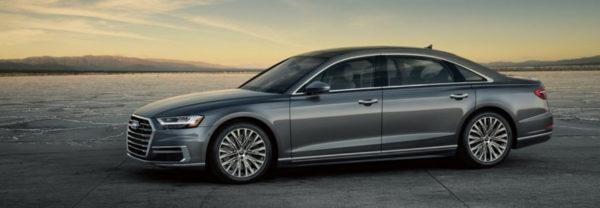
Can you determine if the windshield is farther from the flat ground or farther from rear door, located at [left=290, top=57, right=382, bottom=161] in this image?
the flat ground

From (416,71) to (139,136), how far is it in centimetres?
339

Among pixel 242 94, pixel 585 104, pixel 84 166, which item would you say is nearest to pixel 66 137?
pixel 84 166

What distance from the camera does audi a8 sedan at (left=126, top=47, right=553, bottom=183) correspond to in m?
8.07

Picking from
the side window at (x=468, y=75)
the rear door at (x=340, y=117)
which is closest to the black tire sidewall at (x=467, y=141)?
the side window at (x=468, y=75)

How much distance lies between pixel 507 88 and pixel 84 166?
556 centimetres

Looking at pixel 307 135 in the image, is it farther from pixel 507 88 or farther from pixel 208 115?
pixel 507 88

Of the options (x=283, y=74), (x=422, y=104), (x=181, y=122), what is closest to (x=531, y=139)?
(x=422, y=104)

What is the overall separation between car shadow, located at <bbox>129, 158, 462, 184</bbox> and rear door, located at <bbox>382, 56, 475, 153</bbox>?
0.55 m

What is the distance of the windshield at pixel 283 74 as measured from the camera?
8.59 m

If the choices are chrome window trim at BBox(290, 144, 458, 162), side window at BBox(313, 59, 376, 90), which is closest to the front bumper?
chrome window trim at BBox(290, 144, 458, 162)

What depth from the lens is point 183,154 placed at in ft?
26.2

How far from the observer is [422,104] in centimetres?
881

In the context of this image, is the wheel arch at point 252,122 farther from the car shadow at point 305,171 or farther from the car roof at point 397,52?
the car roof at point 397,52

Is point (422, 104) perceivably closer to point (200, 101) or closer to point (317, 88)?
point (317, 88)
